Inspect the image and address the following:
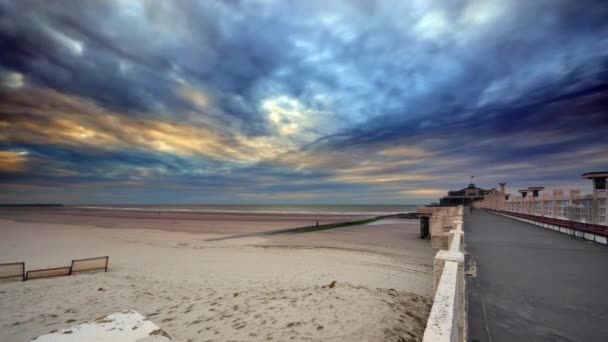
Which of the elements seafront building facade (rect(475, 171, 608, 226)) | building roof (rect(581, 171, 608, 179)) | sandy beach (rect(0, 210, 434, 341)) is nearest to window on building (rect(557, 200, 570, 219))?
seafront building facade (rect(475, 171, 608, 226))

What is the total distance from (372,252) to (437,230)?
12.9 feet

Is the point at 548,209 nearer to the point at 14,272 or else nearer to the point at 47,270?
the point at 47,270

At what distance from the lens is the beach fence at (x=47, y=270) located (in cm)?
946

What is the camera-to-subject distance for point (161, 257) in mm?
14227

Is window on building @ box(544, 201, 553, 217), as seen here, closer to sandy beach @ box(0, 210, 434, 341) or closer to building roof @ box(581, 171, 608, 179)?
building roof @ box(581, 171, 608, 179)

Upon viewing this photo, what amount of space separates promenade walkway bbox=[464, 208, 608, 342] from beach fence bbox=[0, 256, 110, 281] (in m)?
13.3

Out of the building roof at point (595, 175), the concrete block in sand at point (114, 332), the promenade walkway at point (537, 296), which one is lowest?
the promenade walkway at point (537, 296)

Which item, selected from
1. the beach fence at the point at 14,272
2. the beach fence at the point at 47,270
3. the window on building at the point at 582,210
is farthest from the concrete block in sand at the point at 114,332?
the window on building at the point at 582,210

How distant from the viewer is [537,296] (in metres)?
3.94

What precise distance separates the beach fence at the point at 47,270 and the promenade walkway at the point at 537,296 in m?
13.3

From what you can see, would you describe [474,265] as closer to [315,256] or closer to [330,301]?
[330,301]

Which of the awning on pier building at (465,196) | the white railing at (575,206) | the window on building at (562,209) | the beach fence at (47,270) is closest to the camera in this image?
the beach fence at (47,270)

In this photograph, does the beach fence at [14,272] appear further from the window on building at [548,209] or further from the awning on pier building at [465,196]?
the awning on pier building at [465,196]

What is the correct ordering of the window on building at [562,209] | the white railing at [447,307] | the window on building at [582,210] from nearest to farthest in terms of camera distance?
the white railing at [447,307]
the window on building at [582,210]
the window on building at [562,209]
